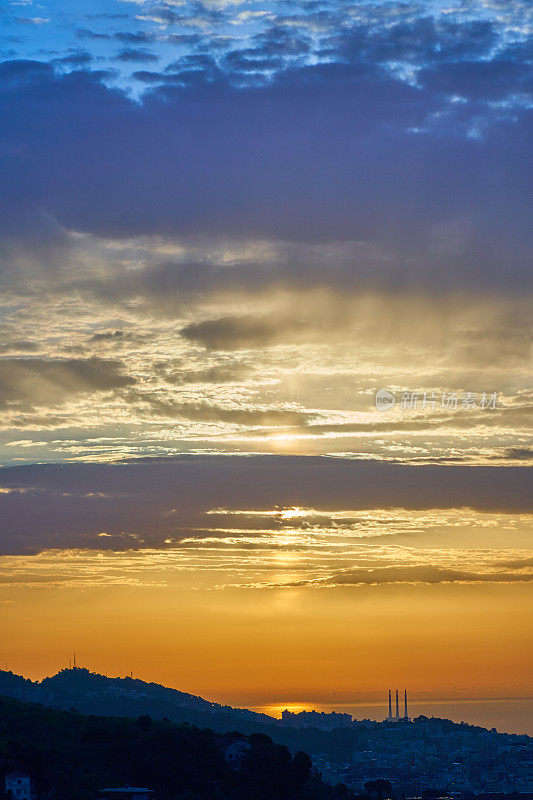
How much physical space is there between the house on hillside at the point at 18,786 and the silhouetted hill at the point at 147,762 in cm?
182

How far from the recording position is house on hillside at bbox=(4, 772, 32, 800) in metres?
103

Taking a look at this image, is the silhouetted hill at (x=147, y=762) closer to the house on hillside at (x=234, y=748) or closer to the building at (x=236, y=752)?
the house on hillside at (x=234, y=748)

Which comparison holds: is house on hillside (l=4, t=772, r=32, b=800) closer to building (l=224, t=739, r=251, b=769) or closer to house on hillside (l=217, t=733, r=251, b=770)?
house on hillside (l=217, t=733, r=251, b=770)

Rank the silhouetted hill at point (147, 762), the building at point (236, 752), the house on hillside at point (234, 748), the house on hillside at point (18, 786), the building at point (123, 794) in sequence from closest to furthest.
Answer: the building at point (123, 794) < the house on hillside at point (18, 786) < the silhouetted hill at point (147, 762) < the building at point (236, 752) < the house on hillside at point (234, 748)

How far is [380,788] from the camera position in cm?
17825

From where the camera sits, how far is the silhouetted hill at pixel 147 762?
361ft

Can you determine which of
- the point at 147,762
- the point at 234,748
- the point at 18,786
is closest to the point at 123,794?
the point at 18,786

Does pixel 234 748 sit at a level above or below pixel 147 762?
above

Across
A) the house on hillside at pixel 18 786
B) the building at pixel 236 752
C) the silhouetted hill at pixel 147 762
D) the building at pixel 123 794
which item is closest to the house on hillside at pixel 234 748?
the building at pixel 236 752

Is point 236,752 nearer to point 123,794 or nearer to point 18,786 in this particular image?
point 123,794

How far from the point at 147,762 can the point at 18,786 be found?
1701 centimetres

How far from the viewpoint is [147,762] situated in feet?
380

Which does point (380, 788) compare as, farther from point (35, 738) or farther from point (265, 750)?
point (35, 738)

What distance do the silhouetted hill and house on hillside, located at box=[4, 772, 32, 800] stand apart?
182 centimetres
